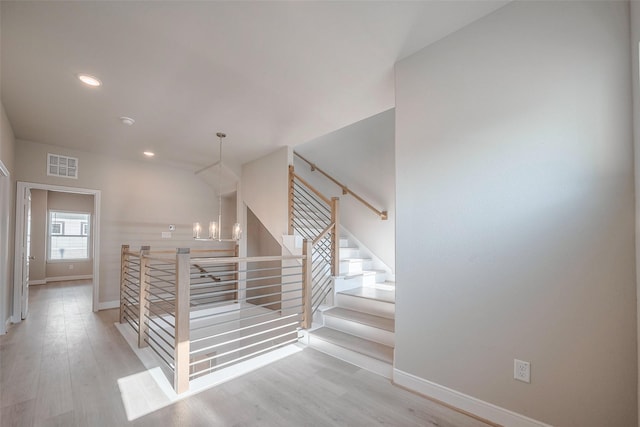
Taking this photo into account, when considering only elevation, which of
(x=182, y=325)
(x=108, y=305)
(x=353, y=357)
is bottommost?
(x=108, y=305)

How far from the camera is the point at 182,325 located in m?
2.15

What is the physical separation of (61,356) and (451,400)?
3523mm

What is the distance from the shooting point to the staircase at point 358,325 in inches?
99.2

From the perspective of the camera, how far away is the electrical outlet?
1.61 metres

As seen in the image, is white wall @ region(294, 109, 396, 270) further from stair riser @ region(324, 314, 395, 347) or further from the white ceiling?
stair riser @ region(324, 314, 395, 347)

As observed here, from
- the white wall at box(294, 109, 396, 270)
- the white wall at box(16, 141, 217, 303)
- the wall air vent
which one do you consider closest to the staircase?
the white wall at box(294, 109, 396, 270)

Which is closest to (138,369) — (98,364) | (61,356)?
(98,364)

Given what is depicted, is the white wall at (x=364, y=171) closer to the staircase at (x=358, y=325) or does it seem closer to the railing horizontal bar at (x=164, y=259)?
the staircase at (x=358, y=325)

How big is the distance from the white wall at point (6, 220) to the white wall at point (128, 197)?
376mm

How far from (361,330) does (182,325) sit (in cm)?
171

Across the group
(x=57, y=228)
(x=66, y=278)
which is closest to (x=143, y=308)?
(x=66, y=278)

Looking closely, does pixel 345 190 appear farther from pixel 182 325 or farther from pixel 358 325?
pixel 182 325

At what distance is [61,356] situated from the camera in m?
2.67

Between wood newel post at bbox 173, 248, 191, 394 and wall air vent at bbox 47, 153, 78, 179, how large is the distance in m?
3.71
